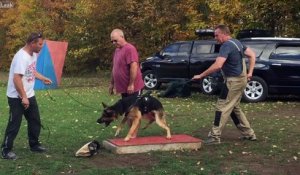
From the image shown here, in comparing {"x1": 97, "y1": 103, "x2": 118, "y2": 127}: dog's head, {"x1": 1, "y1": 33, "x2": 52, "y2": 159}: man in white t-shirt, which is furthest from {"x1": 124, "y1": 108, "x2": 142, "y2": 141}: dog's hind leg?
{"x1": 1, "y1": 33, "x2": 52, "y2": 159}: man in white t-shirt

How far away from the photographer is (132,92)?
8.73m


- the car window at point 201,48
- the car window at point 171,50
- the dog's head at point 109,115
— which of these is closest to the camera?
the dog's head at point 109,115

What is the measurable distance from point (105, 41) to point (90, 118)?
1780cm

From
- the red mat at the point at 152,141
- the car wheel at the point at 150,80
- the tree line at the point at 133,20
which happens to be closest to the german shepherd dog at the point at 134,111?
the red mat at the point at 152,141

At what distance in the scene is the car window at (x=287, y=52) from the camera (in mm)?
15227

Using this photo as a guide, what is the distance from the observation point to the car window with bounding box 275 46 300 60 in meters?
15.2

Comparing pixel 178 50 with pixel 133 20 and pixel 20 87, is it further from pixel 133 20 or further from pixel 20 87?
pixel 20 87

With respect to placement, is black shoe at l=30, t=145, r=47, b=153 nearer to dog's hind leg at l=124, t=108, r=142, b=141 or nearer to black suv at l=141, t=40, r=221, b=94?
dog's hind leg at l=124, t=108, r=142, b=141

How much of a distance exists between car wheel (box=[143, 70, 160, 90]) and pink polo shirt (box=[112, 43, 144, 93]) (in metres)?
10.7

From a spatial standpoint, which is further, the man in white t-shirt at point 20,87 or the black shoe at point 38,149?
the black shoe at point 38,149

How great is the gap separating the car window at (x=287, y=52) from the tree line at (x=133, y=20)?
513cm

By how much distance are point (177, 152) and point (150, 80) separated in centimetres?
1182

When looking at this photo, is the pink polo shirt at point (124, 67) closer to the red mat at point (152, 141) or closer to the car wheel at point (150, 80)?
the red mat at point (152, 141)

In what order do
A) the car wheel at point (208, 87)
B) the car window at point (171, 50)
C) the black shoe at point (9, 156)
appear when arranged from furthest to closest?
1. the car window at point (171, 50)
2. the car wheel at point (208, 87)
3. the black shoe at point (9, 156)
